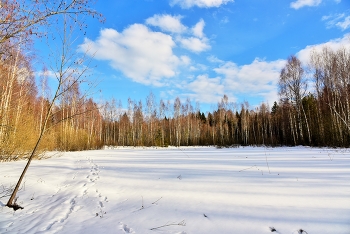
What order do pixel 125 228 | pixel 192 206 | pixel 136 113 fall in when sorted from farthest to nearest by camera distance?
1. pixel 136 113
2. pixel 192 206
3. pixel 125 228

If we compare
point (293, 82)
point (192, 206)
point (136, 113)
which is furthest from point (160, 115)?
point (192, 206)

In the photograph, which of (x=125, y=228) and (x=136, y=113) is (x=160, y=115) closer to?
(x=136, y=113)

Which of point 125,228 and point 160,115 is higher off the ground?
point 160,115

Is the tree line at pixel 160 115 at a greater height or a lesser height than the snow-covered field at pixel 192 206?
greater

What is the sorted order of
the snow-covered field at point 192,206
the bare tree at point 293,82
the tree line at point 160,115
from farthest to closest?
the bare tree at point 293,82
the tree line at point 160,115
the snow-covered field at point 192,206

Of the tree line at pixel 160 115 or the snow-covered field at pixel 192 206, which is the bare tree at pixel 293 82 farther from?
the snow-covered field at pixel 192 206

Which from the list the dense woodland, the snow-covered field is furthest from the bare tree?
the snow-covered field

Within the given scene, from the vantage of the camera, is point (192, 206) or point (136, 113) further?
point (136, 113)

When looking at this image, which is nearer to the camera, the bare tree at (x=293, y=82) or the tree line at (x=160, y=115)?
the tree line at (x=160, y=115)

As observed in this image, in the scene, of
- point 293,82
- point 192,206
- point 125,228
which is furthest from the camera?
point 293,82

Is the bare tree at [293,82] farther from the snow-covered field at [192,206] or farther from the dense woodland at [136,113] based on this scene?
the snow-covered field at [192,206]

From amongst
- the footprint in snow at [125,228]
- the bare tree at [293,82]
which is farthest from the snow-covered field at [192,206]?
the bare tree at [293,82]

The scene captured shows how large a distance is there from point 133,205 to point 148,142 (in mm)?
29248

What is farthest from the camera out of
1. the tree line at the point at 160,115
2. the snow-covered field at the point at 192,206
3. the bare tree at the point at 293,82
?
the bare tree at the point at 293,82
